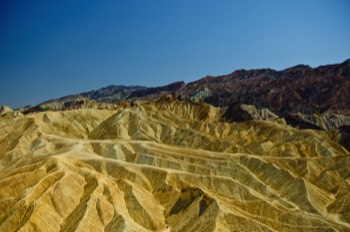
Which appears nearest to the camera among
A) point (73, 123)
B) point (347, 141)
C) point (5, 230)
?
point (5, 230)

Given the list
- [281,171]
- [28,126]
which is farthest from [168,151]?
[28,126]

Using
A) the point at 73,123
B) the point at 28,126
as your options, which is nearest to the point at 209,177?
the point at 28,126

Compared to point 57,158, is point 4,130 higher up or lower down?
higher up

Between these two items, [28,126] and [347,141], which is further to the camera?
[347,141]

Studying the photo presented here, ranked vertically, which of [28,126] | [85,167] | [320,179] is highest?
[28,126]

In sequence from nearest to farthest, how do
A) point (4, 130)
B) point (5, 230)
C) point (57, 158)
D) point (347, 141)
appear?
point (5, 230) < point (57, 158) < point (4, 130) < point (347, 141)

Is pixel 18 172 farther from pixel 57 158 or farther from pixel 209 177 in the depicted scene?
pixel 209 177
